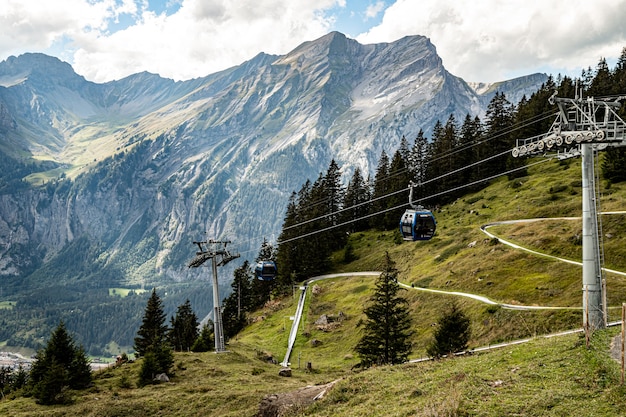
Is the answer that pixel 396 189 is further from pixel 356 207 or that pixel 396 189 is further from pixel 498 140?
pixel 498 140

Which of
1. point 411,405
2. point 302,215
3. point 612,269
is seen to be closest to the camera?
point 411,405

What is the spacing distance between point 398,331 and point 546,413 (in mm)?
31733

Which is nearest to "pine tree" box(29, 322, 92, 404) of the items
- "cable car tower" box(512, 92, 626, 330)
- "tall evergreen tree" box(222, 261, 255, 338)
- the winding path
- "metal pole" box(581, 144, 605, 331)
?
the winding path

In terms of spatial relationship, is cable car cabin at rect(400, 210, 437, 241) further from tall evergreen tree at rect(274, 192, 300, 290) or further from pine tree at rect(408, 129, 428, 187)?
pine tree at rect(408, 129, 428, 187)

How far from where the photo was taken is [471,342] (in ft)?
160

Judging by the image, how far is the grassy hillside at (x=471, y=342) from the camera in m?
20.8

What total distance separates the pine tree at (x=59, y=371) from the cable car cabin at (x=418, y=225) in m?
33.1

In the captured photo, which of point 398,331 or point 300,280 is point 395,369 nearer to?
point 398,331

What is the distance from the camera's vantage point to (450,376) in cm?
2527

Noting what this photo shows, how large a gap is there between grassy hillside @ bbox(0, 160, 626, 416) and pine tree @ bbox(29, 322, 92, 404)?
4.90ft

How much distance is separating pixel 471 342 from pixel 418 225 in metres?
15.1

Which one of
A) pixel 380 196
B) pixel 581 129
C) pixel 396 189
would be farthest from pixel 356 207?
pixel 581 129

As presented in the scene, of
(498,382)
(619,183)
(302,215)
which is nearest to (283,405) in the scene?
(498,382)

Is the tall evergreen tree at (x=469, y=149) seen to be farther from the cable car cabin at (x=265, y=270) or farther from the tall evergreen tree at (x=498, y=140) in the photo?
the cable car cabin at (x=265, y=270)
